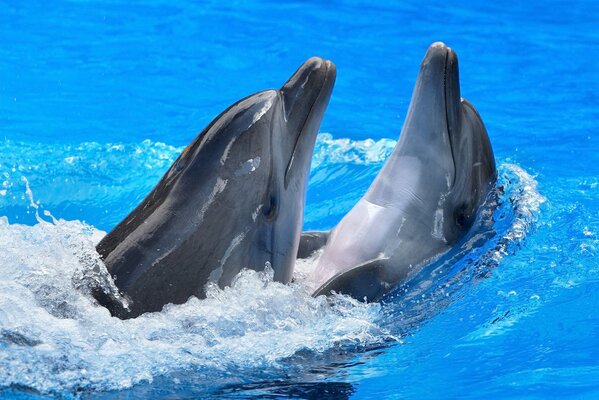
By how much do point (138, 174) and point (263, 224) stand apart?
177 inches

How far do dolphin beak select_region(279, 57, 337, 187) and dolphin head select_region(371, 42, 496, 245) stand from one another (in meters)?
Result: 0.86

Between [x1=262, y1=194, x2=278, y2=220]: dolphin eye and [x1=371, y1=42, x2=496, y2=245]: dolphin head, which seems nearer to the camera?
[x1=262, y1=194, x2=278, y2=220]: dolphin eye

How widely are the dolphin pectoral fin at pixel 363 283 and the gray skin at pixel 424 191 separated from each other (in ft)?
0.16

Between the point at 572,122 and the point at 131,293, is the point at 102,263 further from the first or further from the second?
the point at 572,122

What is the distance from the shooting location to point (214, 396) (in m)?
4.65

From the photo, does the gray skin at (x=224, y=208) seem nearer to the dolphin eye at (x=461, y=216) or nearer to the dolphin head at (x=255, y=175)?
the dolphin head at (x=255, y=175)

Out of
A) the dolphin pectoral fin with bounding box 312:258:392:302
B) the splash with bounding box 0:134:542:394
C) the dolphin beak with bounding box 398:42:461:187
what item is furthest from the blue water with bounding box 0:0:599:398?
the dolphin beak with bounding box 398:42:461:187

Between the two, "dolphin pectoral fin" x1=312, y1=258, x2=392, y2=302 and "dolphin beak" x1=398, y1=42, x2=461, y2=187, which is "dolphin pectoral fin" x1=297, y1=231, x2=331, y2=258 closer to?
"dolphin pectoral fin" x1=312, y1=258, x2=392, y2=302

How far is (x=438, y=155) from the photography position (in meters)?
6.04

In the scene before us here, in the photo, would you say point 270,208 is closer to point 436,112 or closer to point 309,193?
point 436,112

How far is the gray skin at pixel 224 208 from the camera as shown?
4852mm

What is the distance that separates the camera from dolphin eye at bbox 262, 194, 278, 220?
5168 mm

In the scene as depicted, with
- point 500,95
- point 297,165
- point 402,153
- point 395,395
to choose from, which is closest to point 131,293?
point 297,165

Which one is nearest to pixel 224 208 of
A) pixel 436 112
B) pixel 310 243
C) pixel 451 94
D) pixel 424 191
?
pixel 310 243
